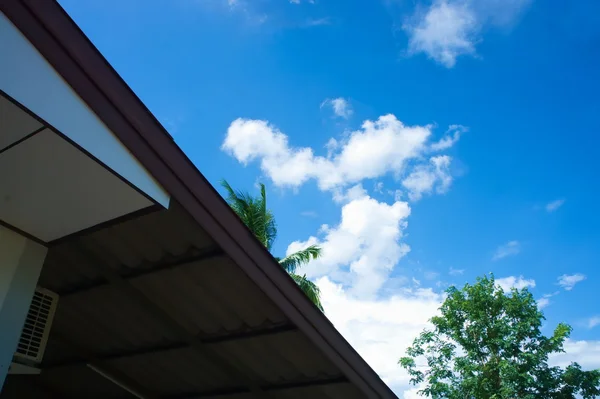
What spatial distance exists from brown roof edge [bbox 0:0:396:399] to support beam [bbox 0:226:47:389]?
138 centimetres

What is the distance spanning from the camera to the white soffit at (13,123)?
223 centimetres

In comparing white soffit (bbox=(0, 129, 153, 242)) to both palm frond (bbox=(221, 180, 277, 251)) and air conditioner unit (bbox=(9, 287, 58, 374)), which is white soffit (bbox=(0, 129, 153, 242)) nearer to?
air conditioner unit (bbox=(9, 287, 58, 374))

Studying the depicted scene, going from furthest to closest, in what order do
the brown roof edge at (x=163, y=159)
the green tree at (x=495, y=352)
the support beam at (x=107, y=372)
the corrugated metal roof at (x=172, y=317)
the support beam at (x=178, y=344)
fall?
the green tree at (x=495, y=352) < the support beam at (x=107, y=372) < the support beam at (x=178, y=344) < the corrugated metal roof at (x=172, y=317) < the brown roof edge at (x=163, y=159)

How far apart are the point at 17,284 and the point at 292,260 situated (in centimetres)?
1419

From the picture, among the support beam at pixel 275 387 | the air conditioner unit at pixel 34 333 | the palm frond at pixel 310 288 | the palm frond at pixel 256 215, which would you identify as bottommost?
the support beam at pixel 275 387

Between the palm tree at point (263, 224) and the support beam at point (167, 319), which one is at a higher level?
the palm tree at point (263, 224)

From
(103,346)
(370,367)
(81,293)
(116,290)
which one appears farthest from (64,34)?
(103,346)

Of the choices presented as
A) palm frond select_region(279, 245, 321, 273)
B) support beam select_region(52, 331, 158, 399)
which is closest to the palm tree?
palm frond select_region(279, 245, 321, 273)

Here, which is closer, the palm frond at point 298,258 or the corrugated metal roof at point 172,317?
the corrugated metal roof at point 172,317

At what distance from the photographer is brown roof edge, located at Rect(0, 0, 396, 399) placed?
2.20m

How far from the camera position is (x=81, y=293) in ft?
14.0

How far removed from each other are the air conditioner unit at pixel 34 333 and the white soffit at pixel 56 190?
1.03 meters

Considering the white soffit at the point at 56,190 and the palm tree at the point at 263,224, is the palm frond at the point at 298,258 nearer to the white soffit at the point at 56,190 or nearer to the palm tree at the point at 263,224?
the palm tree at the point at 263,224

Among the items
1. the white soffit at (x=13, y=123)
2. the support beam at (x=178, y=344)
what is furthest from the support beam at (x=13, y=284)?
the support beam at (x=178, y=344)
